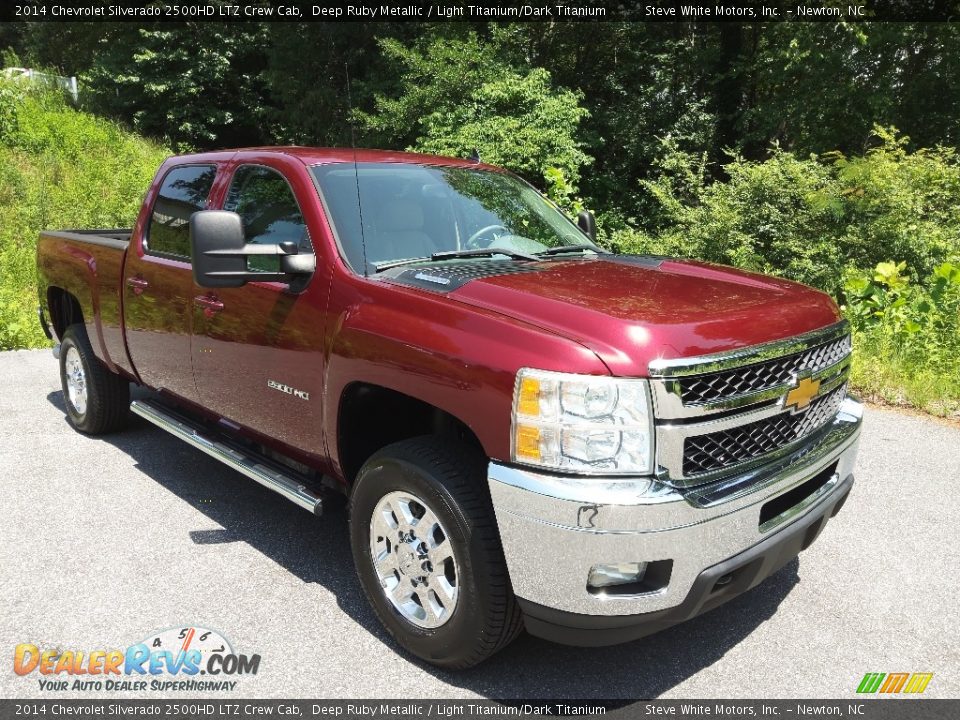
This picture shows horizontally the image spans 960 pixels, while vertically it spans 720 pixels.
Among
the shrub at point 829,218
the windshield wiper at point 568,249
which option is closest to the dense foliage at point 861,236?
the shrub at point 829,218

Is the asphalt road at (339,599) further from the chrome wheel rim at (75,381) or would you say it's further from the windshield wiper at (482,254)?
the windshield wiper at (482,254)

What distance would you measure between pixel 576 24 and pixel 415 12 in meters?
4.08

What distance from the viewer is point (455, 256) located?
3.49m

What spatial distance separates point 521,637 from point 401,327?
1.38 metres

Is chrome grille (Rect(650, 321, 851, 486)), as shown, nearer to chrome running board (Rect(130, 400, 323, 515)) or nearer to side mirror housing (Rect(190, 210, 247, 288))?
chrome running board (Rect(130, 400, 323, 515))

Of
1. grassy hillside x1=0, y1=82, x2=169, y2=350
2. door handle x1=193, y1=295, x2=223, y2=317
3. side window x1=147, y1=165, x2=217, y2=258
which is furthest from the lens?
grassy hillside x1=0, y1=82, x2=169, y2=350

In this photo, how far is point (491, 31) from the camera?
16.2 metres

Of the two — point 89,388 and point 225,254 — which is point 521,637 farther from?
point 89,388

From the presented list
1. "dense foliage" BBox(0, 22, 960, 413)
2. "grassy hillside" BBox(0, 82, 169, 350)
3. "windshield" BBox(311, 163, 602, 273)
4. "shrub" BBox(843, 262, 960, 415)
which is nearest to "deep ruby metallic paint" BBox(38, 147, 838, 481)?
"windshield" BBox(311, 163, 602, 273)

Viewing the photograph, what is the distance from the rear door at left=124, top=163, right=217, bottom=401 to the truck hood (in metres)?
1.98

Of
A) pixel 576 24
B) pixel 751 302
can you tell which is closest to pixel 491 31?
pixel 576 24

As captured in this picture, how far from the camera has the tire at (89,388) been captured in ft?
17.7

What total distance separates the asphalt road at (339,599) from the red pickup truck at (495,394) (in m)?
0.34

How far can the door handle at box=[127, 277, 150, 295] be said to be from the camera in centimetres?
446
